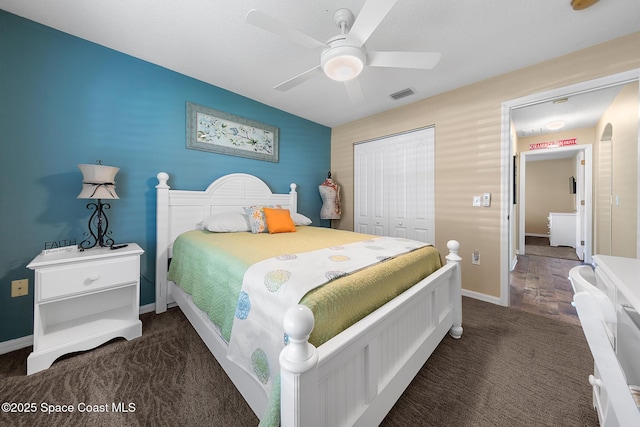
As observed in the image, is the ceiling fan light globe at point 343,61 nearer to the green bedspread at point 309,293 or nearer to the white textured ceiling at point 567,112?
the green bedspread at point 309,293

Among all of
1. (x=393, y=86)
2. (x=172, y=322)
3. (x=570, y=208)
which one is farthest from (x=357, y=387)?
(x=570, y=208)

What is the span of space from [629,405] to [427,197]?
2.75 metres

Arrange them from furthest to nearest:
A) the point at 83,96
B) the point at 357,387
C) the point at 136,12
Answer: the point at 83,96
the point at 136,12
the point at 357,387

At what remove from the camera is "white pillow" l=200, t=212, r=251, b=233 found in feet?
7.62

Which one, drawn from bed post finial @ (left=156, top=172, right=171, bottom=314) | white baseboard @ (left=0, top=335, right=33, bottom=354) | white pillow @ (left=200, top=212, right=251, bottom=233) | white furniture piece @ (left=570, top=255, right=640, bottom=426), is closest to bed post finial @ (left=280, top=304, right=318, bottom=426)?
white furniture piece @ (left=570, top=255, right=640, bottom=426)

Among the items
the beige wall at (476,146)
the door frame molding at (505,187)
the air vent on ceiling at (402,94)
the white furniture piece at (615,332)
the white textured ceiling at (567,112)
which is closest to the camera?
the white furniture piece at (615,332)

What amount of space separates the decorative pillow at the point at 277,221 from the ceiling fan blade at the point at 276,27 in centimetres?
159

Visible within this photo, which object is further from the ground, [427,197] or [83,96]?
[83,96]

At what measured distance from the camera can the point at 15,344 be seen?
1743 millimetres

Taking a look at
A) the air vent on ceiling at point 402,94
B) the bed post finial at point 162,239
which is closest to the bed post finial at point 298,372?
the bed post finial at point 162,239

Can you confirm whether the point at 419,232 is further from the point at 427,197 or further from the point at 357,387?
the point at 357,387

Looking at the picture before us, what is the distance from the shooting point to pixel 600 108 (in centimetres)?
337

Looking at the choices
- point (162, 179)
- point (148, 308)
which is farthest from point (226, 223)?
point (148, 308)

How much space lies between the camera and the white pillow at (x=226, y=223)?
232 centimetres
